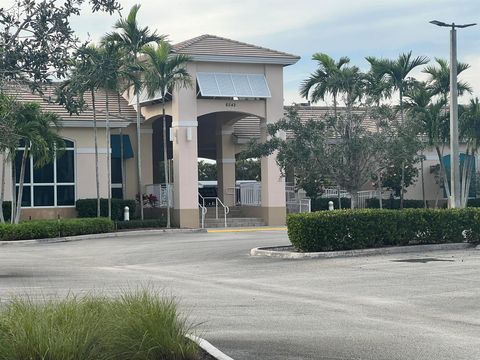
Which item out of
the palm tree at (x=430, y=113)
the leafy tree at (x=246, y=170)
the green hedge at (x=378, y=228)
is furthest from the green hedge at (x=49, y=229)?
the leafy tree at (x=246, y=170)

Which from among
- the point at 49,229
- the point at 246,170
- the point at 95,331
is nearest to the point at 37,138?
the point at 49,229

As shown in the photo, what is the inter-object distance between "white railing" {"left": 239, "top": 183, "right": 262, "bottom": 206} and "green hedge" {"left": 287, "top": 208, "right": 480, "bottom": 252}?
16.1m

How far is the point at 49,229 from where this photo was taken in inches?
1136

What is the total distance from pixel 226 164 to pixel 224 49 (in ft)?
23.7

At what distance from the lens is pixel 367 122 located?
82.6ft

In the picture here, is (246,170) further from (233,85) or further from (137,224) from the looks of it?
(137,224)

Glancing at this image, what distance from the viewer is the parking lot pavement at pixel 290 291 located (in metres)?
9.35

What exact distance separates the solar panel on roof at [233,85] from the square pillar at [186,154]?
61cm

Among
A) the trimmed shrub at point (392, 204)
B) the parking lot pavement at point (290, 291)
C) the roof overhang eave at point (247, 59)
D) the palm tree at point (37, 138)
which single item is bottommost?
the parking lot pavement at point (290, 291)

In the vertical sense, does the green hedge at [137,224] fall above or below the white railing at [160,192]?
below

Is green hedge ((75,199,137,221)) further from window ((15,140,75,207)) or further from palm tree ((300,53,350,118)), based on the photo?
palm tree ((300,53,350,118))

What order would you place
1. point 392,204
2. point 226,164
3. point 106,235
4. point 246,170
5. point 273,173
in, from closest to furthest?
1. point 106,235
2. point 273,173
3. point 226,164
4. point 392,204
5. point 246,170

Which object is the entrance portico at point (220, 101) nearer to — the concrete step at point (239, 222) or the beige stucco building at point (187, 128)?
the beige stucco building at point (187, 128)

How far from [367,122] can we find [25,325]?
63.3 feet
